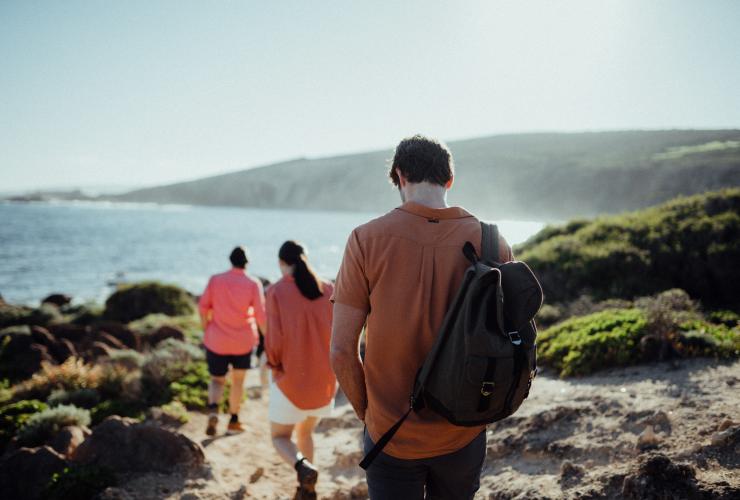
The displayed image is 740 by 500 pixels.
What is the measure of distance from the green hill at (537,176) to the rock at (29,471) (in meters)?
20.6

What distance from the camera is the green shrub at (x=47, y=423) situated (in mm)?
5609

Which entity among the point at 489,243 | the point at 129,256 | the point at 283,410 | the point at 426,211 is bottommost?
the point at 129,256

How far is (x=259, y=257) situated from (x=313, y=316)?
3506 centimetres

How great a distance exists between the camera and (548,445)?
14.1 feet

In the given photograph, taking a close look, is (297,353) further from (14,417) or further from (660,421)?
(14,417)

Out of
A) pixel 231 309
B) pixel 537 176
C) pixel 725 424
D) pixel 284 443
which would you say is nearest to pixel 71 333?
→ pixel 231 309

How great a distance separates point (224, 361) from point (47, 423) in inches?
80.6

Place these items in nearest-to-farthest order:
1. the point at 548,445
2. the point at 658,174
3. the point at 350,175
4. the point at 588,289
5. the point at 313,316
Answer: the point at 313,316 < the point at 548,445 < the point at 588,289 < the point at 658,174 < the point at 350,175

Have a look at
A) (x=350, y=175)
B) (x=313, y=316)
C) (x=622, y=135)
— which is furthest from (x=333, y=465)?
(x=350, y=175)

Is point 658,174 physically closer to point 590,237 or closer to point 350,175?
point 590,237

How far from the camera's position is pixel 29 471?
4477 millimetres

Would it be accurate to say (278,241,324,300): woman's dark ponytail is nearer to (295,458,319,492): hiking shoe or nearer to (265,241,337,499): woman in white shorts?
(265,241,337,499): woman in white shorts

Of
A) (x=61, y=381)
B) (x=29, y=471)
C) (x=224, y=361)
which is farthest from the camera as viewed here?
(x=61, y=381)

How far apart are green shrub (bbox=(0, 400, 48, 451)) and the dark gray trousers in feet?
18.6
